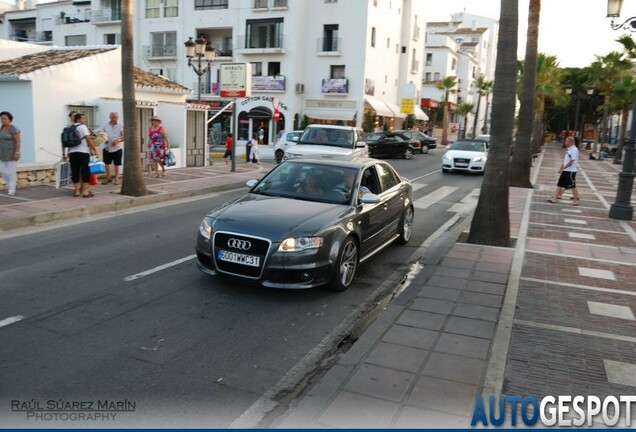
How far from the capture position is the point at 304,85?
44.2 meters

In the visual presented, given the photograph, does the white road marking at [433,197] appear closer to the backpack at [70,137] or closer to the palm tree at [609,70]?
the backpack at [70,137]

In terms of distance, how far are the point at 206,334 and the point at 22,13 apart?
63.2m

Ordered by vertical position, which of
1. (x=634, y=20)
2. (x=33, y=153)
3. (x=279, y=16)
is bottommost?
(x=33, y=153)

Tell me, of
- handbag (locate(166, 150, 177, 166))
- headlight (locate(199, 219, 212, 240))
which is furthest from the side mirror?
handbag (locate(166, 150, 177, 166))

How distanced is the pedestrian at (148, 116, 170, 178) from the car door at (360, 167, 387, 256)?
391 inches

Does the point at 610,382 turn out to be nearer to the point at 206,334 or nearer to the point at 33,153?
the point at 206,334

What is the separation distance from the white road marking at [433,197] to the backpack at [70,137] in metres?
8.30

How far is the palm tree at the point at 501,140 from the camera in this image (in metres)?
8.82

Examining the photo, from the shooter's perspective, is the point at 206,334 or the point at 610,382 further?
the point at 206,334

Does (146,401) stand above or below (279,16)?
below

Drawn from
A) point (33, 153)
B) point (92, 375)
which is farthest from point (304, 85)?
point (92, 375)

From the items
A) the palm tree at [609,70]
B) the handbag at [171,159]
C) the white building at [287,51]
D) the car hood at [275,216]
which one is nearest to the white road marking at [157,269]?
the car hood at [275,216]

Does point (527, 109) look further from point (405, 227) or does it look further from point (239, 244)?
point (239, 244)

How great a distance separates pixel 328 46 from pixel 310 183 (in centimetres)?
3833
